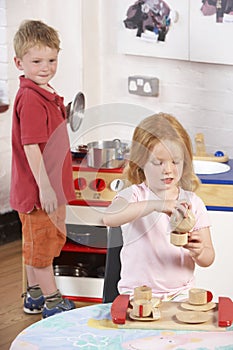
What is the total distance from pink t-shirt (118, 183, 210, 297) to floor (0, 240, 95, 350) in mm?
892

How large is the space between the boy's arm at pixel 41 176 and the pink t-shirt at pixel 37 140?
3 cm

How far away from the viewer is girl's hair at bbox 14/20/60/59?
2797mm

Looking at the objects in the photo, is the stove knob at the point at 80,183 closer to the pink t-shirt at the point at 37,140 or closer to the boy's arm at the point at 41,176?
the pink t-shirt at the point at 37,140

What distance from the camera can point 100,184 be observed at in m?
3.06

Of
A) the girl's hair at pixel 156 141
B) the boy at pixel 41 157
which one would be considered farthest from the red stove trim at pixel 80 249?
the girl's hair at pixel 156 141

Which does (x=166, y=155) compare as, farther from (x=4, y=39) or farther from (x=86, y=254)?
(x=4, y=39)

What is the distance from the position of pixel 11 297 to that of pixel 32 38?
1.03 m

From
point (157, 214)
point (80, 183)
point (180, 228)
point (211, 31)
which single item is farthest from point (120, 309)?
point (211, 31)

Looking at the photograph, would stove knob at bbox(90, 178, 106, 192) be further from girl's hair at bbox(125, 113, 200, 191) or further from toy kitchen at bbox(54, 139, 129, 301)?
girl's hair at bbox(125, 113, 200, 191)

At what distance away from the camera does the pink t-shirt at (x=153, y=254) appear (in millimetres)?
1971

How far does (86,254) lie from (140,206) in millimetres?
1420

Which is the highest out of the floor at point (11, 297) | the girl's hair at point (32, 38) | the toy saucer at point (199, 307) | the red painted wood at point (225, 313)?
the girl's hair at point (32, 38)

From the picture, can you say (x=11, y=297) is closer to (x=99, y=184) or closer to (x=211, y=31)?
(x=99, y=184)

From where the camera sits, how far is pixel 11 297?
320cm
